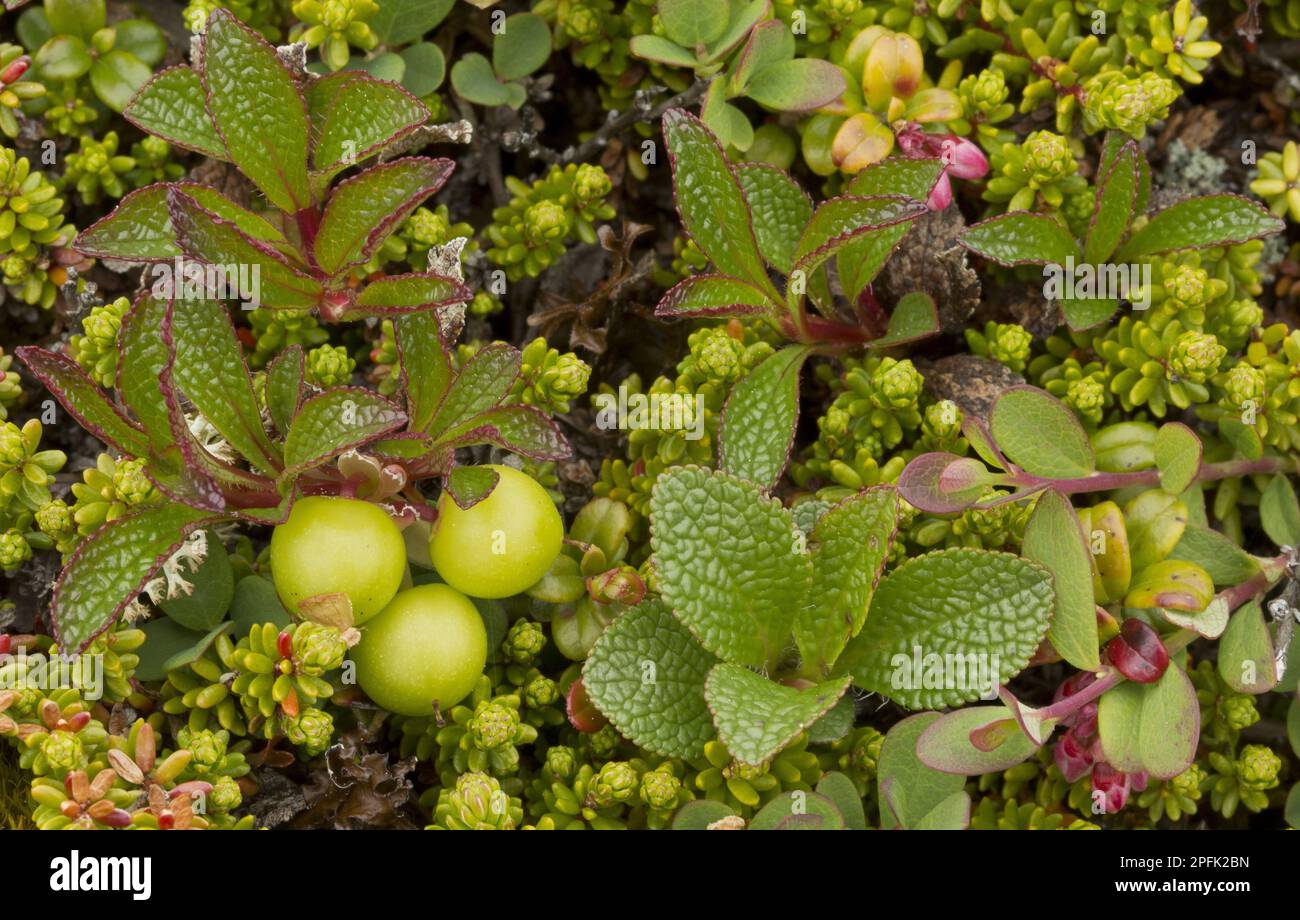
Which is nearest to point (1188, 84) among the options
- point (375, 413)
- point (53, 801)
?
point (375, 413)

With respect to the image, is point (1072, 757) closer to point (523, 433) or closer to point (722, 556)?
point (722, 556)

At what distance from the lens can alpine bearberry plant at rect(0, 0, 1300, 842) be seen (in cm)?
264

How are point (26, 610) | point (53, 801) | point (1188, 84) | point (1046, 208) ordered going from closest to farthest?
point (53, 801)
point (26, 610)
point (1046, 208)
point (1188, 84)

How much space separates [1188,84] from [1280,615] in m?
1.68

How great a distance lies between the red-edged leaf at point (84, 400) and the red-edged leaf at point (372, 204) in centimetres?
62

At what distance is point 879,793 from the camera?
9.19 ft

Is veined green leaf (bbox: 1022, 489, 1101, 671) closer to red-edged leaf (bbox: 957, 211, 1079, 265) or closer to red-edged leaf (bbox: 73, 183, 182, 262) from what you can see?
red-edged leaf (bbox: 957, 211, 1079, 265)

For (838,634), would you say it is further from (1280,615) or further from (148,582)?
(148,582)

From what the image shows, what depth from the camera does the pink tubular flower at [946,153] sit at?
3125 mm

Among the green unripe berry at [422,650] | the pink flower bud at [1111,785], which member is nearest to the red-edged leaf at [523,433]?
the green unripe berry at [422,650]

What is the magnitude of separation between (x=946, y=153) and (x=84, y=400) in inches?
86.2

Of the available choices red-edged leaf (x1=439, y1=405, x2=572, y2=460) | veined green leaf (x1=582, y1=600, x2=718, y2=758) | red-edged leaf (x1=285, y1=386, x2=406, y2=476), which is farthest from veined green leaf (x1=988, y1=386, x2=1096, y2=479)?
red-edged leaf (x1=285, y1=386, x2=406, y2=476)

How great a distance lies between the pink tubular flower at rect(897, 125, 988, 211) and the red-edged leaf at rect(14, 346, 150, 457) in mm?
1995

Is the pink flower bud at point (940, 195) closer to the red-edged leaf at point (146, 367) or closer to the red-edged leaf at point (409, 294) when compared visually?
the red-edged leaf at point (409, 294)
